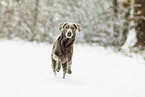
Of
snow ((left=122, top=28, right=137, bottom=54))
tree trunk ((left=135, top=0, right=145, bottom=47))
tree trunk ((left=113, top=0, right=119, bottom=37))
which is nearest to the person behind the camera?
tree trunk ((left=135, top=0, right=145, bottom=47))

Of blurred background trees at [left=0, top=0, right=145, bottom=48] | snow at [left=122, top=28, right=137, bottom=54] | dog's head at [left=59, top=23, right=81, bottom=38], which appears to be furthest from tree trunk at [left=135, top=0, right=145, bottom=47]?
dog's head at [left=59, top=23, right=81, bottom=38]

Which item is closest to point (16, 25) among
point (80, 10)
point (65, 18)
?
point (65, 18)

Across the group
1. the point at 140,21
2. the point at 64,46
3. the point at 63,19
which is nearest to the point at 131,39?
the point at 140,21

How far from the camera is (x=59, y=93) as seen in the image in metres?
4.18

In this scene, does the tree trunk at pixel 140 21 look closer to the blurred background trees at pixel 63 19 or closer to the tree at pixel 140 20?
the tree at pixel 140 20

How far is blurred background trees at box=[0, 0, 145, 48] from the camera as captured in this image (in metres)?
15.6

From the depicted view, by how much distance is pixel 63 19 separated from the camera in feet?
52.1

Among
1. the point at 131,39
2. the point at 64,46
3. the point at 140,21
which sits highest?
the point at 140,21

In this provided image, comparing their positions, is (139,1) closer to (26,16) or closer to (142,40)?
(142,40)

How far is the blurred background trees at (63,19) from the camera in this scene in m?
15.6

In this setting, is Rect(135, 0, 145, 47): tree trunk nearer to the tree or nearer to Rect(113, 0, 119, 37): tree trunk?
the tree

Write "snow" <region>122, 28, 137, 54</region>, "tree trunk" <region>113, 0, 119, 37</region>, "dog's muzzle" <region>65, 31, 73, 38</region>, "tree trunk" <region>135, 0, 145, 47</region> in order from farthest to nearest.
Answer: "tree trunk" <region>113, 0, 119, 37</region> < "snow" <region>122, 28, 137, 54</region> < "tree trunk" <region>135, 0, 145, 47</region> < "dog's muzzle" <region>65, 31, 73, 38</region>

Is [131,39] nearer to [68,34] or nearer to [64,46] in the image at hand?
[64,46]

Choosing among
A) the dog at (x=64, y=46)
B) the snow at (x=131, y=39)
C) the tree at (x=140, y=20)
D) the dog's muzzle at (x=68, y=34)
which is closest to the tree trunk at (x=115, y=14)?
the snow at (x=131, y=39)
